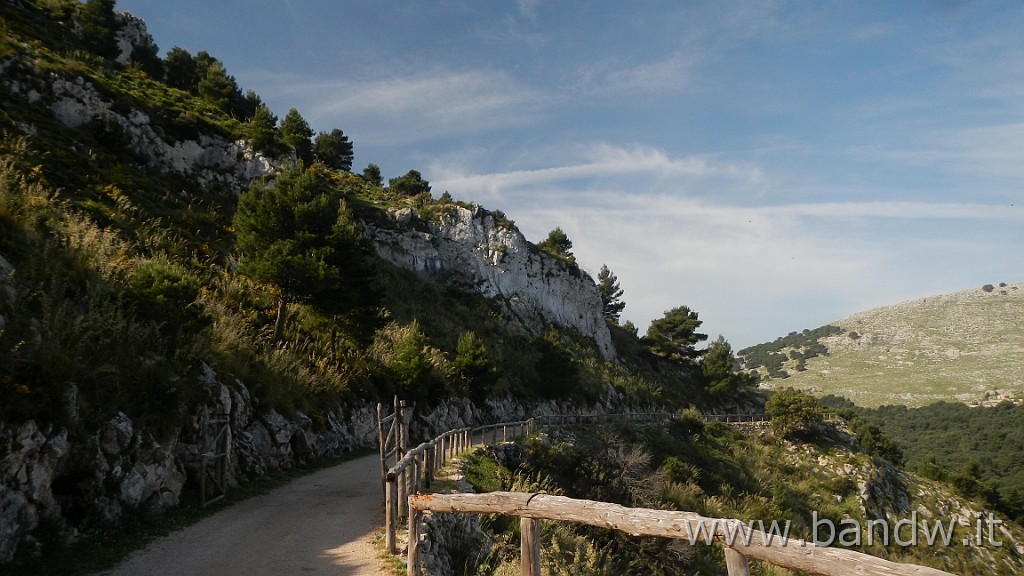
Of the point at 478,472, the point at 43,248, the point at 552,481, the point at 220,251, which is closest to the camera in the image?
the point at 43,248

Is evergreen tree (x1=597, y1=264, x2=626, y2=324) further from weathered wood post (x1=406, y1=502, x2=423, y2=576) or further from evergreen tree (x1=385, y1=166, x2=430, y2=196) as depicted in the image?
weathered wood post (x1=406, y1=502, x2=423, y2=576)

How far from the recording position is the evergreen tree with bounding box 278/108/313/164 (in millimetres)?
56309

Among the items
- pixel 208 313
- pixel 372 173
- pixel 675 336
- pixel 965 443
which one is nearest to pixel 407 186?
pixel 372 173

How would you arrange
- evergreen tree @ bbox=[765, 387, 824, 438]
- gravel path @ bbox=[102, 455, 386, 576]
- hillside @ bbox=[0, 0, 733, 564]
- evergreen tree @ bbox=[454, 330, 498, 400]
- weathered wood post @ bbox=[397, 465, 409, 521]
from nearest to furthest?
gravel path @ bbox=[102, 455, 386, 576] < hillside @ bbox=[0, 0, 733, 564] < weathered wood post @ bbox=[397, 465, 409, 521] < evergreen tree @ bbox=[454, 330, 498, 400] < evergreen tree @ bbox=[765, 387, 824, 438]

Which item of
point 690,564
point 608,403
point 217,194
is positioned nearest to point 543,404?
point 608,403

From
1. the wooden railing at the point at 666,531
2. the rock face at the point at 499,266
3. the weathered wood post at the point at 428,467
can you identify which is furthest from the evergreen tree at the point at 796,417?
the wooden railing at the point at 666,531

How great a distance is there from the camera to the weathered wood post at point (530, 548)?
18.5 feet

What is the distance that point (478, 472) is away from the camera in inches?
620

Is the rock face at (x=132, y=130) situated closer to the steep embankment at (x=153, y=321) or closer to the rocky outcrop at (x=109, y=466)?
the steep embankment at (x=153, y=321)

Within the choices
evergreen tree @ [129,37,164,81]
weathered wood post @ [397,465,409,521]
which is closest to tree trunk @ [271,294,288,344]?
weathered wood post @ [397,465,409,521]

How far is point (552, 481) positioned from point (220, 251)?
20469mm

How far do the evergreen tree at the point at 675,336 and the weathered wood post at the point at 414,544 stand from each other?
74.9 meters

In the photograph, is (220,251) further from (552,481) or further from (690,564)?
(690,564)

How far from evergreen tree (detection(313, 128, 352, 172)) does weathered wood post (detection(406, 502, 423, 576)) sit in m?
75.7
